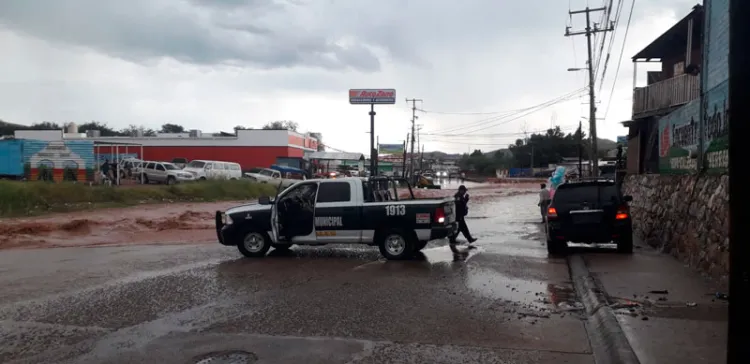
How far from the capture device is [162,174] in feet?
128

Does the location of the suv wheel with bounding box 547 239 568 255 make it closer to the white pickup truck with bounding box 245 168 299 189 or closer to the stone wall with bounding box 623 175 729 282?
the stone wall with bounding box 623 175 729 282

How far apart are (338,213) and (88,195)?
18.8m

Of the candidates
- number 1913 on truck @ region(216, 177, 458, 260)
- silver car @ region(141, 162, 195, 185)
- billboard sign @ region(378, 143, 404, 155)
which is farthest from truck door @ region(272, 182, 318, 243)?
billboard sign @ region(378, 143, 404, 155)

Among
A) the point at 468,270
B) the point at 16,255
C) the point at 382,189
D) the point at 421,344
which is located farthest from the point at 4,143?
the point at 421,344

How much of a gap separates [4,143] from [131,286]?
107 feet

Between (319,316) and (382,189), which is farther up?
(382,189)

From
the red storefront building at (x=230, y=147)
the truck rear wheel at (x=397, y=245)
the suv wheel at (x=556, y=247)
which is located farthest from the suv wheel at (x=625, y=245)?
the red storefront building at (x=230, y=147)

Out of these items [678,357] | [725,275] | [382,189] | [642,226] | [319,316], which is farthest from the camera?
[642,226]

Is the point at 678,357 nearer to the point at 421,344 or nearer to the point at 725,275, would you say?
the point at 421,344

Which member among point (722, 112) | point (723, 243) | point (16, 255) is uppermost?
point (722, 112)

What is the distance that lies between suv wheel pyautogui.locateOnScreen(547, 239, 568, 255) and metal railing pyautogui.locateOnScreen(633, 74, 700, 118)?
430 inches

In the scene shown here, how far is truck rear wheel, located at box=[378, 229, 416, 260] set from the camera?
12531 millimetres

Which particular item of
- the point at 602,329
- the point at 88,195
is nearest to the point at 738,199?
the point at 602,329

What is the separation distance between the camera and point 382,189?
44.9 feet
